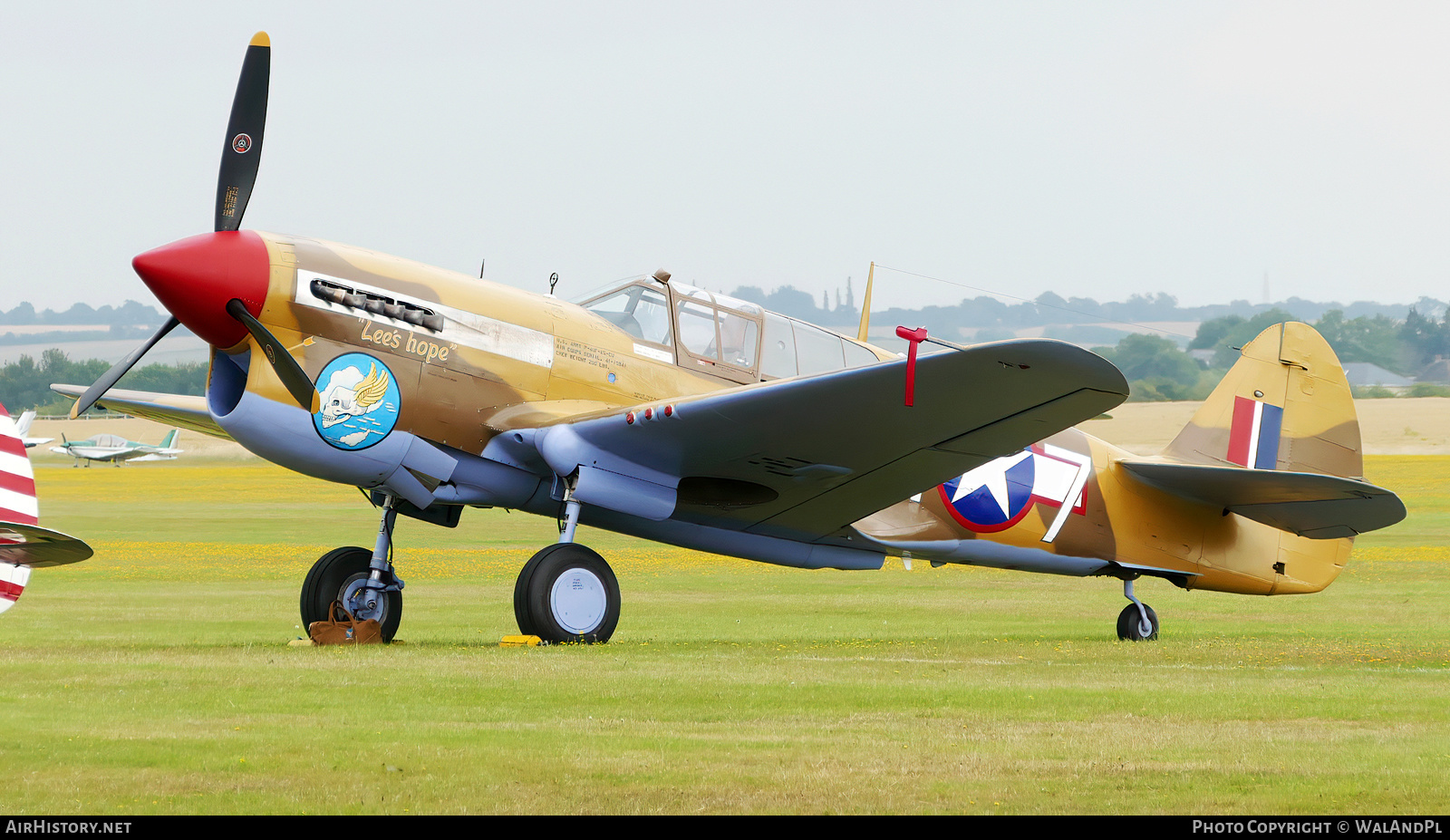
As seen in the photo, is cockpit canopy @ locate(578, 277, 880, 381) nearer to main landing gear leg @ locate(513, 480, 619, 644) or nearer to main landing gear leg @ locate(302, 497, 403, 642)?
main landing gear leg @ locate(513, 480, 619, 644)

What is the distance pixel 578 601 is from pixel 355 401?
2107 mm

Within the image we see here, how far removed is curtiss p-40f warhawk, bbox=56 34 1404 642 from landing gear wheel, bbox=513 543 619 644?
18 mm

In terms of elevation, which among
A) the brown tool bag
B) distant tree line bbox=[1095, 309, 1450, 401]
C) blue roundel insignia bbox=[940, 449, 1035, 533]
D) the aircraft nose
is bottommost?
the brown tool bag

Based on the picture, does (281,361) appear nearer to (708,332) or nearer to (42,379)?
(708,332)

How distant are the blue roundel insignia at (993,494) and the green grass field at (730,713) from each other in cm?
113

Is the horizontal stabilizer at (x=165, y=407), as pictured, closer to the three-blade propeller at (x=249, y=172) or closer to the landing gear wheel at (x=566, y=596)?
the three-blade propeller at (x=249, y=172)

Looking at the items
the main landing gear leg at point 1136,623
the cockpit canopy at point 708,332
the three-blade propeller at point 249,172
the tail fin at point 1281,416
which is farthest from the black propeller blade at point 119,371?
the tail fin at point 1281,416

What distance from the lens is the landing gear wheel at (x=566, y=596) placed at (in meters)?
10.1

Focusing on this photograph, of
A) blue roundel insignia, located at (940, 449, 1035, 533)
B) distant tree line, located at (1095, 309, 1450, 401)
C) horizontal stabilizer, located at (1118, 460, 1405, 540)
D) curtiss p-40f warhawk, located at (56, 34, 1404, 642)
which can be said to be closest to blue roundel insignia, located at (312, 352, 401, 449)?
curtiss p-40f warhawk, located at (56, 34, 1404, 642)

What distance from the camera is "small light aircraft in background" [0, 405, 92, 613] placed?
700 cm

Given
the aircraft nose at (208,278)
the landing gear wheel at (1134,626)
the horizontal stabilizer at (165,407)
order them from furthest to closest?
the landing gear wheel at (1134,626)
the horizontal stabilizer at (165,407)
the aircraft nose at (208,278)

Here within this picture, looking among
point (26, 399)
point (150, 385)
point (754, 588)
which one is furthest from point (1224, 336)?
point (754, 588)

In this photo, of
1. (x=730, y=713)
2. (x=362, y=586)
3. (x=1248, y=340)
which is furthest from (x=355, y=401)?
(x=1248, y=340)

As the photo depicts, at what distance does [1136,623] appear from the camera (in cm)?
1346
